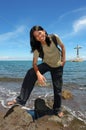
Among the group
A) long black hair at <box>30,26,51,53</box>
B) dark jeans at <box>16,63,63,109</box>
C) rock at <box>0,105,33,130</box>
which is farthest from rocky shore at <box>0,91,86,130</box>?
long black hair at <box>30,26,51,53</box>

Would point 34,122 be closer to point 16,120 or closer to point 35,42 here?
point 16,120

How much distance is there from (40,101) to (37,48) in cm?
223

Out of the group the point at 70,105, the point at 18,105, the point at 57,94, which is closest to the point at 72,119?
the point at 57,94

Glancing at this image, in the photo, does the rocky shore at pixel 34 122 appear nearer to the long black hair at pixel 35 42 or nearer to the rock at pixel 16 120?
the rock at pixel 16 120

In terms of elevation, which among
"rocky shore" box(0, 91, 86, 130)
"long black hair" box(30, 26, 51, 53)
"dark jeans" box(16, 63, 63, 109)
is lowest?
"rocky shore" box(0, 91, 86, 130)

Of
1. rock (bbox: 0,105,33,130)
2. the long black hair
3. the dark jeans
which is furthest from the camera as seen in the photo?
the dark jeans

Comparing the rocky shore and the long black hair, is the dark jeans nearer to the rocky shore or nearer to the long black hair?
the rocky shore

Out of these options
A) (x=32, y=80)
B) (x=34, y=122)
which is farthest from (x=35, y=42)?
(x=34, y=122)

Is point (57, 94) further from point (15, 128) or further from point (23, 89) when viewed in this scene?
point (15, 128)

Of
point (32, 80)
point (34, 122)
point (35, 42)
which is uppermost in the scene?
point (35, 42)

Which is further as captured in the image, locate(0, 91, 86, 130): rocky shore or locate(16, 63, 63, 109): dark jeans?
locate(16, 63, 63, 109): dark jeans

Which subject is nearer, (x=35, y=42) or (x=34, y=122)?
(x=35, y=42)

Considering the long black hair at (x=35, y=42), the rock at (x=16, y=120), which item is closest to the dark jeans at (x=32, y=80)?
the rock at (x=16, y=120)

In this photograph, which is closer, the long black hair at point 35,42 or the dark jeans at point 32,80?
the long black hair at point 35,42
